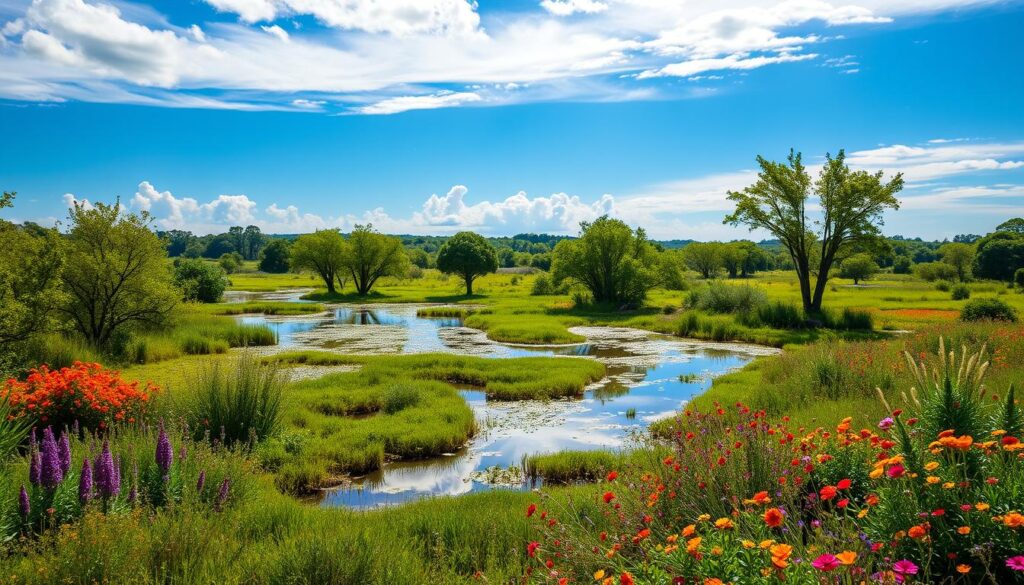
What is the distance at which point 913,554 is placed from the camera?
3.69m

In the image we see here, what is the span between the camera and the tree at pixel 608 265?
45125 mm

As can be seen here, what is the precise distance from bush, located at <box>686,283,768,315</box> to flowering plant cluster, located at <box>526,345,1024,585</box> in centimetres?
3138

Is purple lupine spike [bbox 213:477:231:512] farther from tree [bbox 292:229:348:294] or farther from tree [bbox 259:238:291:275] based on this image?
tree [bbox 259:238:291:275]

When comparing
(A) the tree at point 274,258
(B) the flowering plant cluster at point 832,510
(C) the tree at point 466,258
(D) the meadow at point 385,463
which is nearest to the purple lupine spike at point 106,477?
(D) the meadow at point 385,463

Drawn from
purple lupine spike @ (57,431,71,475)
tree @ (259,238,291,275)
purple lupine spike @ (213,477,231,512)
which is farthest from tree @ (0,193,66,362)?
tree @ (259,238,291,275)

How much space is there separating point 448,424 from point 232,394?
15.8 feet

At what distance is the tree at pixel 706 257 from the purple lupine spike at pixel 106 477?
107 metres

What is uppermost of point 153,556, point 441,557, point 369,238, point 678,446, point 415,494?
point 369,238

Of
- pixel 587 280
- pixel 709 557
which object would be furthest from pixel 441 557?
pixel 587 280

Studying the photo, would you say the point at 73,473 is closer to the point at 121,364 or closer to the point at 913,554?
the point at 913,554

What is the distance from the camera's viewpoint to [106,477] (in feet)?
18.1

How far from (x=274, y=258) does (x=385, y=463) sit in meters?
128

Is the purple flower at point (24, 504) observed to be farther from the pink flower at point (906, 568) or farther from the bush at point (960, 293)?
the bush at point (960, 293)

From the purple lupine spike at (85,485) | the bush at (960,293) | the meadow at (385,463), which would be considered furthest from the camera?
the bush at (960,293)
